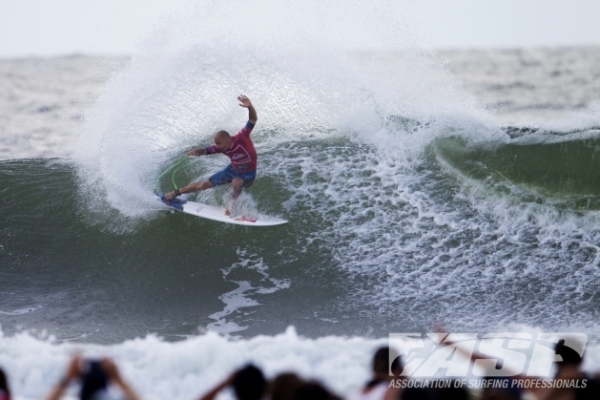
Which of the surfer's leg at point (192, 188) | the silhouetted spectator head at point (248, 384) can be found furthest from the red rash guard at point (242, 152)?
the silhouetted spectator head at point (248, 384)

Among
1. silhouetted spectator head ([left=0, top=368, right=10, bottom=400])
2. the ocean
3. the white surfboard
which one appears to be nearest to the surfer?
the white surfboard

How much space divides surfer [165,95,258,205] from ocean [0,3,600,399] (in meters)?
0.47

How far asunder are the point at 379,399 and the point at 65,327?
6.17 meters

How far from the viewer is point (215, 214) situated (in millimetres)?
11242

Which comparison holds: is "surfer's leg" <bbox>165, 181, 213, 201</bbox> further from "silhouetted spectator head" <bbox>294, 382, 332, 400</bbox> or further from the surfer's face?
"silhouetted spectator head" <bbox>294, 382, 332, 400</bbox>

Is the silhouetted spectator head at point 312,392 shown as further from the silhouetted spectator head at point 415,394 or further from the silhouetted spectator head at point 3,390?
the silhouetted spectator head at point 3,390

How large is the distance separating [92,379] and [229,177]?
716cm

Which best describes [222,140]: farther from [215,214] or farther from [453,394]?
[453,394]

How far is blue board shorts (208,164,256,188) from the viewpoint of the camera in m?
11.0

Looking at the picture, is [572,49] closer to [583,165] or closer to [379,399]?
[583,165]

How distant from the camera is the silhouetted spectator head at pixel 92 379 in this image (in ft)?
13.2

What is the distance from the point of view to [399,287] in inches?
396

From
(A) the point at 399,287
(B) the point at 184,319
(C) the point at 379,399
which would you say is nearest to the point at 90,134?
(B) the point at 184,319

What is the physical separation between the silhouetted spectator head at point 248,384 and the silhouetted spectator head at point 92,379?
2.04 ft
